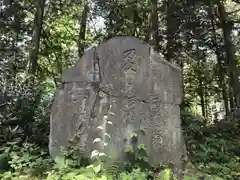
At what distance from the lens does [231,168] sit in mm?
4832

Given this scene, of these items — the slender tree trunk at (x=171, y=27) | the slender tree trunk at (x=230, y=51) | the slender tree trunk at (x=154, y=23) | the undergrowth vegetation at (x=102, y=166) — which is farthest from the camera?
the slender tree trunk at (x=230, y=51)

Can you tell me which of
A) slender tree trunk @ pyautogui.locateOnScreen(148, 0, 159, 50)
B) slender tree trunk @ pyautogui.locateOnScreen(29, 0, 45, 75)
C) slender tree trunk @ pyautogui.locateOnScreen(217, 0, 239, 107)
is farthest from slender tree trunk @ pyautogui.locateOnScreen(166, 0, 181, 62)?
slender tree trunk @ pyautogui.locateOnScreen(29, 0, 45, 75)

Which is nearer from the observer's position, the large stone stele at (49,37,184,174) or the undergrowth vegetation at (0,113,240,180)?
the undergrowth vegetation at (0,113,240,180)

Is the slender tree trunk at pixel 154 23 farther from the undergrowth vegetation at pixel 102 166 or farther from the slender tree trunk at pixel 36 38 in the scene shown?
the undergrowth vegetation at pixel 102 166

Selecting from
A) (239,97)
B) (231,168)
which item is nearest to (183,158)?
(231,168)

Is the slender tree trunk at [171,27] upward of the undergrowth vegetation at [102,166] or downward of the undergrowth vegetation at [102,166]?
upward

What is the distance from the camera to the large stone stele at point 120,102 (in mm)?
4387

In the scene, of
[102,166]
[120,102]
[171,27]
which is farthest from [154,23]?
[102,166]

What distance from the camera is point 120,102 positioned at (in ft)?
14.7

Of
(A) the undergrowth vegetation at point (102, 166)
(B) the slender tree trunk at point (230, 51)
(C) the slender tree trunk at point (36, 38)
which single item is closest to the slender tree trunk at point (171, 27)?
(B) the slender tree trunk at point (230, 51)

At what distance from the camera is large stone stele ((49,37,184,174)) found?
173 inches

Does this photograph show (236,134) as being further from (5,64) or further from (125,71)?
(5,64)

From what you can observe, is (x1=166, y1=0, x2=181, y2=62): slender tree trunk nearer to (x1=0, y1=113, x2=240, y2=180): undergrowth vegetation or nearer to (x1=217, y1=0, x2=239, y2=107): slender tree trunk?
(x1=217, y1=0, x2=239, y2=107): slender tree trunk

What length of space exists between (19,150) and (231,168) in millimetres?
3479
